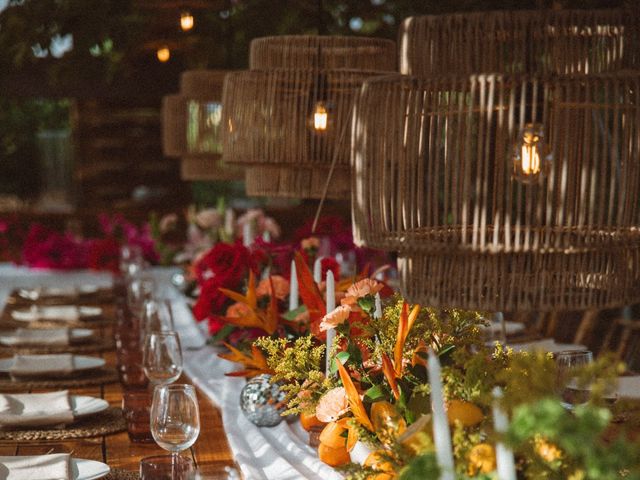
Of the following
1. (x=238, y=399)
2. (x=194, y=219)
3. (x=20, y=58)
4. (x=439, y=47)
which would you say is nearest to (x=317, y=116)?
(x=238, y=399)

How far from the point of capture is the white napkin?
2.45m

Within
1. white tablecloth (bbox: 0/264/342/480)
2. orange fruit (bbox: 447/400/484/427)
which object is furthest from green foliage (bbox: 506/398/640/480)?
white tablecloth (bbox: 0/264/342/480)

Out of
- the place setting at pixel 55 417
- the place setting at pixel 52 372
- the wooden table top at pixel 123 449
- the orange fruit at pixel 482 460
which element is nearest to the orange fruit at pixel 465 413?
the orange fruit at pixel 482 460

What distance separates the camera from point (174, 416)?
1.78m

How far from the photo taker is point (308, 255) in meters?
3.44

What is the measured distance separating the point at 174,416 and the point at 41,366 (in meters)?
1.14

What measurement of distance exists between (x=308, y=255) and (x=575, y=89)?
206 centimetres

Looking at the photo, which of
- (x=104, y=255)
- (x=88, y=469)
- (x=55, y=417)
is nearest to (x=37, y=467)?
(x=88, y=469)

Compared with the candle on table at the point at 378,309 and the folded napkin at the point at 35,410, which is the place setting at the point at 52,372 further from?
the candle on table at the point at 378,309

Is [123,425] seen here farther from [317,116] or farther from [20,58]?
[20,58]

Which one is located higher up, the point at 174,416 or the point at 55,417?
the point at 174,416

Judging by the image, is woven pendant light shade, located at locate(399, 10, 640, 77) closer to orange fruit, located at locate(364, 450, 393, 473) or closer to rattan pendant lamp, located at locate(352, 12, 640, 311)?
rattan pendant lamp, located at locate(352, 12, 640, 311)

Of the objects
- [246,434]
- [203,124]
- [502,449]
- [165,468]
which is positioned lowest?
[246,434]

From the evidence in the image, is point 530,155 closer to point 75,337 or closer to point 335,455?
point 335,455
